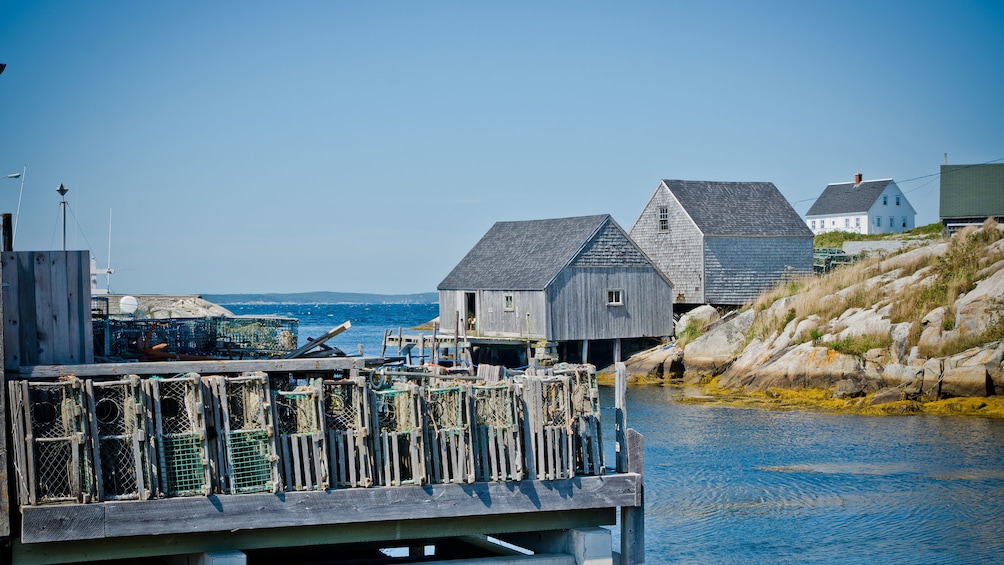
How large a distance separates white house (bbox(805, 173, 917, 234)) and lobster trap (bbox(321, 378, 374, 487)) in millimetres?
90597

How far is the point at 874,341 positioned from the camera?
37438 millimetres

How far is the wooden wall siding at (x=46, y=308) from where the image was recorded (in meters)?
11.7

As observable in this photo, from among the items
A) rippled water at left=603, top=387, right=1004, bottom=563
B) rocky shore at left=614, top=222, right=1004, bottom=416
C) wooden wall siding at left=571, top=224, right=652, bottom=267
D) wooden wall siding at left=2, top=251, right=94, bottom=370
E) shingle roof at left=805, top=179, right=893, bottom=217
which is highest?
shingle roof at left=805, top=179, right=893, bottom=217

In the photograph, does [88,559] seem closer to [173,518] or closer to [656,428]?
[173,518]

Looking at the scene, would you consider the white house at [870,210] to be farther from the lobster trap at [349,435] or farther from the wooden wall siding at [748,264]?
the lobster trap at [349,435]

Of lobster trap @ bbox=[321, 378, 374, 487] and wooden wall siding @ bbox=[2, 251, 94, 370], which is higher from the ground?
wooden wall siding @ bbox=[2, 251, 94, 370]

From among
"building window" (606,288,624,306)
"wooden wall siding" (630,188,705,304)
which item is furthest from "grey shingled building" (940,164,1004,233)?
"building window" (606,288,624,306)

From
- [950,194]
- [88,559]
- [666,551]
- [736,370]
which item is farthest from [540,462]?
[950,194]

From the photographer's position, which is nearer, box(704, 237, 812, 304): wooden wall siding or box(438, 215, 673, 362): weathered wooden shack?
box(438, 215, 673, 362): weathered wooden shack

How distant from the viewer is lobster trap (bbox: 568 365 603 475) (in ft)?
41.6

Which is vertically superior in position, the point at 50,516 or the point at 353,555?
the point at 50,516

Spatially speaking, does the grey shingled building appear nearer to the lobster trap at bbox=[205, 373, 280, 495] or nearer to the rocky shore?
the rocky shore

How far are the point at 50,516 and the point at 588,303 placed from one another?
3840 centimetres

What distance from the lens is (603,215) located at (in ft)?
161
